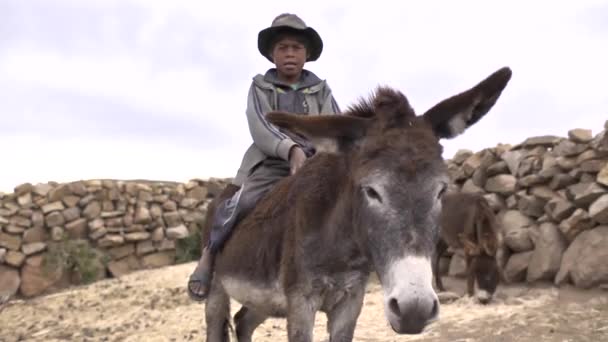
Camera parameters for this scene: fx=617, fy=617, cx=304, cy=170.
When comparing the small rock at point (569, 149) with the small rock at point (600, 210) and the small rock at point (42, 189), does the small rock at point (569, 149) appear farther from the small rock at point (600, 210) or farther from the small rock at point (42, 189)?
the small rock at point (42, 189)

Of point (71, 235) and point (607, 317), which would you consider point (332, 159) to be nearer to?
point (607, 317)

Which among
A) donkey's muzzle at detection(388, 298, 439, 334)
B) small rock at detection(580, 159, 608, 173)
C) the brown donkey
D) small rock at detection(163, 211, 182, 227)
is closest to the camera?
donkey's muzzle at detection(388, 298, 439, 334)

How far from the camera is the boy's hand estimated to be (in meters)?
3.56

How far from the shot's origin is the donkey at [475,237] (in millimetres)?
8656

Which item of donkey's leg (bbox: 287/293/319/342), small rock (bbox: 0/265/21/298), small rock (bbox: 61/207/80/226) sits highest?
small rock (bbox: 61/207/80/226)

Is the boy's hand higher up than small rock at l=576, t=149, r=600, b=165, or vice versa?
small rock at l=576, t=149, r=600, b=165

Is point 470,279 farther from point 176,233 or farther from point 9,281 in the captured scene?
point 9,281

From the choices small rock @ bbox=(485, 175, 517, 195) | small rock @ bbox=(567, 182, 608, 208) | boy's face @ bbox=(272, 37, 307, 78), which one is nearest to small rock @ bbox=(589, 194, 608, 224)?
small rock @ bbox=(567, 182, 608, 208)

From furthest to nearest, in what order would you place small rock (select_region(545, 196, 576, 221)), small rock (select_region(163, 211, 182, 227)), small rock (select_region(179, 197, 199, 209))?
1. small rock (select_region(179, 197, 199, 209))
2. small rock (select_region(163, 211, 182, 227))
3. small rock (select_region(545, 196, 576, 221))

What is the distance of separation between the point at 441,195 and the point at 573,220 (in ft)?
22.8

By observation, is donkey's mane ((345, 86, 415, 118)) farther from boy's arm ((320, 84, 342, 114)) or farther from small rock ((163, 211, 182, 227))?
small rock ((163, 211, 182, 227))

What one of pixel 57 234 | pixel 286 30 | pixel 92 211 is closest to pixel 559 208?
pixel 286 30

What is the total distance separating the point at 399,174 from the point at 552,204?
25.2 ft

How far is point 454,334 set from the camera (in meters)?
6.73
